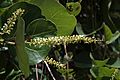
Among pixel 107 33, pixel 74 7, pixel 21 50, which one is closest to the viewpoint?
pixel 21 50

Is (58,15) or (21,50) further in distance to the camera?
(58,15)

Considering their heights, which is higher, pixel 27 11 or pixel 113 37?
pixel 27 11

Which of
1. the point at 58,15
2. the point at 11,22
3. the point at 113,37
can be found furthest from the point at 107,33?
the point at 11,22

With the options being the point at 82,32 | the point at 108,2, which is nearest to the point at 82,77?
the point at 82,32

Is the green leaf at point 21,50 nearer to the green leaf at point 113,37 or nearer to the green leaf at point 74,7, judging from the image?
the green leaf at point 74,7

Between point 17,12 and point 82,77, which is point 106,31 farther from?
point 17,12

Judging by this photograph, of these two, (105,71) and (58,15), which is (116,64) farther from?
(58,15)

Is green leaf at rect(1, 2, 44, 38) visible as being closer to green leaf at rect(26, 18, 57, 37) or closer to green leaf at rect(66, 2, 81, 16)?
green leaf at rect(26, 18, 57, 37)
